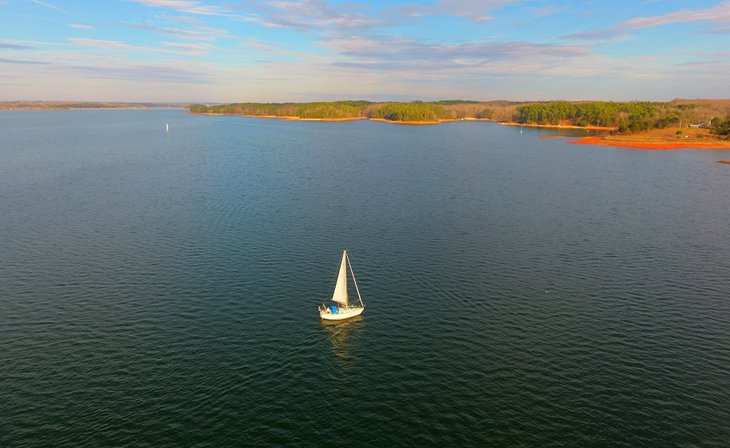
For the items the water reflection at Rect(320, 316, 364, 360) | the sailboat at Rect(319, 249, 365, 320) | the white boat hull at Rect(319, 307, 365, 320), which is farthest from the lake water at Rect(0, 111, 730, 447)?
the sailboat at Rect(319, 249, 365, 320)

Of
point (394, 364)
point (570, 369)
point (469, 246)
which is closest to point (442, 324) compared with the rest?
point (394, 364)

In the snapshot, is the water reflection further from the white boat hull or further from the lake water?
the white boat hull

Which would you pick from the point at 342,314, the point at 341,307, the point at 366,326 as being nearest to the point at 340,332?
the point at 342,314

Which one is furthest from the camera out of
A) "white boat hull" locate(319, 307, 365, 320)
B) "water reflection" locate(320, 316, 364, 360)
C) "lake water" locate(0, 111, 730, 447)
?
"white boat hull" locate(319, 307, 365, 320)

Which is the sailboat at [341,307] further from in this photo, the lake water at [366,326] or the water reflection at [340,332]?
the lake water at [366,326]

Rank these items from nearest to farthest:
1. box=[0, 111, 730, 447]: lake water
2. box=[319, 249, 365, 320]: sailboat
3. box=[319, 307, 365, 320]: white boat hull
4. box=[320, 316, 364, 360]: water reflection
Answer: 1. box=[0, 111, 730, 447]: lake water
2. box=[320, 316, 364, 360]: water reflection
3. box=[319, 307, 365, 320]: white boat hull
4. box=[319, 249, 365, 320]: sailboat

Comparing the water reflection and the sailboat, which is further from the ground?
the sailboat
